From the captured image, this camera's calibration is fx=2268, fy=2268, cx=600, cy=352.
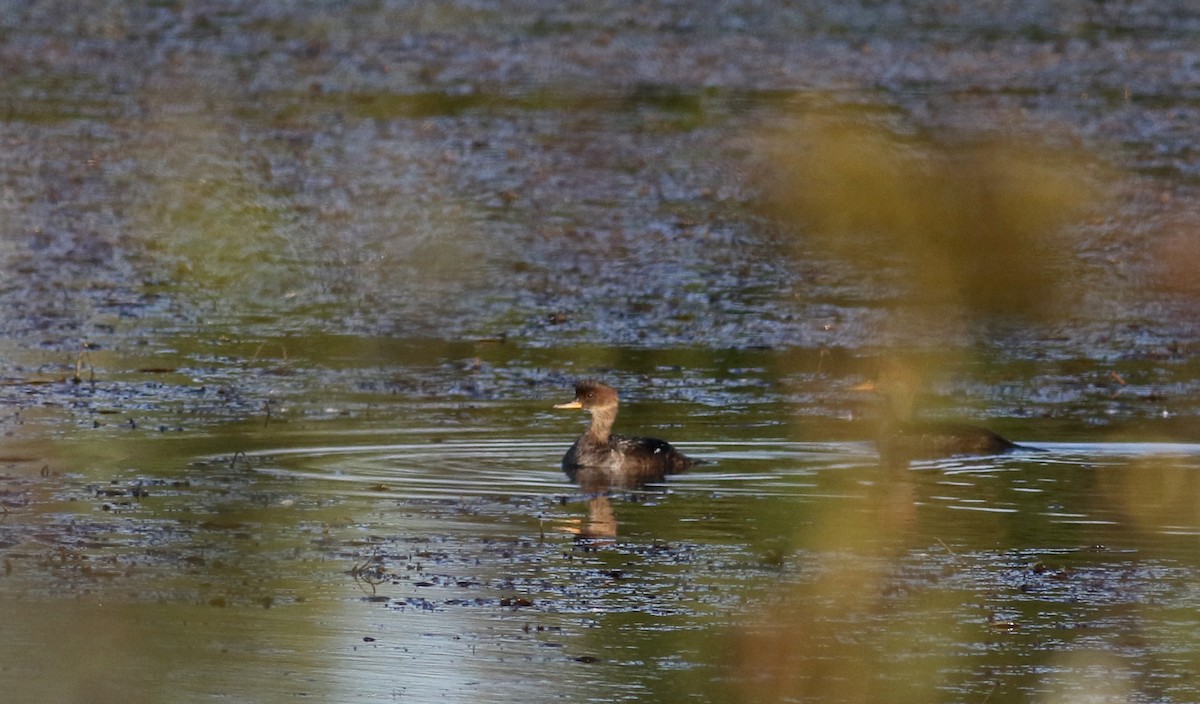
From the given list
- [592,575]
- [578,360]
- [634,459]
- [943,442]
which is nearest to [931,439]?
[943,442]

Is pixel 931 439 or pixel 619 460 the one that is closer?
pixel 619 460

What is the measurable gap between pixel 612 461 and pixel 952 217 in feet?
18.5

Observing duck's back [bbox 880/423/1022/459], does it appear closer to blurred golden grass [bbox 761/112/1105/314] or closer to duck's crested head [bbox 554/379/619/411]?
duck's crested head [bbox 554/379/619/411]

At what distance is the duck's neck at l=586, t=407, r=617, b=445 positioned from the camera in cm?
1084

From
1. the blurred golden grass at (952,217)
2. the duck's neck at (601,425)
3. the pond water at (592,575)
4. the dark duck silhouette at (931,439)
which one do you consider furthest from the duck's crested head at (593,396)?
the blurred golden grass at (952,217)

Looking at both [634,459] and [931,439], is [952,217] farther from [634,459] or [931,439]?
[634,459]

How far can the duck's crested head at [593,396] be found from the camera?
1127 centimetres

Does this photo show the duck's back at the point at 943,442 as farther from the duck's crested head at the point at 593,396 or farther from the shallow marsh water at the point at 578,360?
the duck's crested head at the point at 593,396

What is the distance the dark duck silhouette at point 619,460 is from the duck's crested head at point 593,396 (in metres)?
0.25

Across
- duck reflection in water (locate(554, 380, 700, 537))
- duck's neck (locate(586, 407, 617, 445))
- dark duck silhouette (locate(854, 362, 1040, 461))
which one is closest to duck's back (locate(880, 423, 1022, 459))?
dark duck silhouette (locate(854, 362, 1040, 461))

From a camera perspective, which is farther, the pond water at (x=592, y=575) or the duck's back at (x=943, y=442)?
the duck's back at (x=943, y=442)

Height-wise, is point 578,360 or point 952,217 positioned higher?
point 952,217

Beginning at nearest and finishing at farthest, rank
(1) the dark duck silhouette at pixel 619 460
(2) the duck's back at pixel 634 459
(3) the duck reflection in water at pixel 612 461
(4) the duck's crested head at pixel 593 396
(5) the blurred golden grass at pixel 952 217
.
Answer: (3) the duck reflection in water at pixel 612 461
(1) the dark duck silhouette at pixel 619 460
(2) the duck's back at pixel 634 459
(4) the duck's crested head at pixel 593 396
(5) the blurred golden grass at pixel 952 217

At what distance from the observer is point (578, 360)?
42.7 ft
